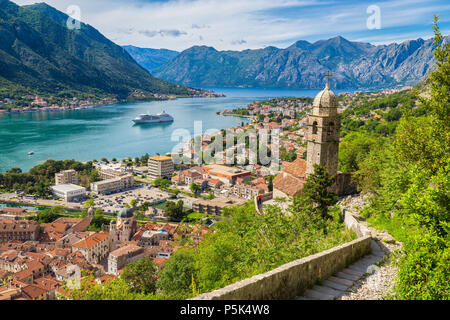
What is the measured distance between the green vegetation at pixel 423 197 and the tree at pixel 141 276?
675 cm

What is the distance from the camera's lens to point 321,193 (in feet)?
25.7

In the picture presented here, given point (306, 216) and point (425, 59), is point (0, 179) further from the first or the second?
point (425, 59)

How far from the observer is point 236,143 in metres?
40.6

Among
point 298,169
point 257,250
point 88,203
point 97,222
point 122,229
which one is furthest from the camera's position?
point 88,203

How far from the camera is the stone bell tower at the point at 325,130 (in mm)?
10180

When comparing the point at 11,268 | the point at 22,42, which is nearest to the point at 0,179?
the point at 11,268

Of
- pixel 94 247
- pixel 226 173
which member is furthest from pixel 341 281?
pixel 226 173

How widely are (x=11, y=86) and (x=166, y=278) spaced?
A: 8895 cm

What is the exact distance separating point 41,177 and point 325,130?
2879cm

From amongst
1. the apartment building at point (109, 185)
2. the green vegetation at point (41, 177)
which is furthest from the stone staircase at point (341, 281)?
the green vegetation at point (41, 177)

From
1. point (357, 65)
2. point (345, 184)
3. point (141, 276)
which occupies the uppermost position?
point (357, 65)

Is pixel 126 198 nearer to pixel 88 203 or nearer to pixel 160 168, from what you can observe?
pixel 88 203

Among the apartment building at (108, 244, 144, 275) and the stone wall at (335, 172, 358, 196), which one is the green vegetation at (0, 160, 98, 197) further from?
the stone wall at (335, 172, 358, 196)

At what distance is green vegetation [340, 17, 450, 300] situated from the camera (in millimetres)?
3143
